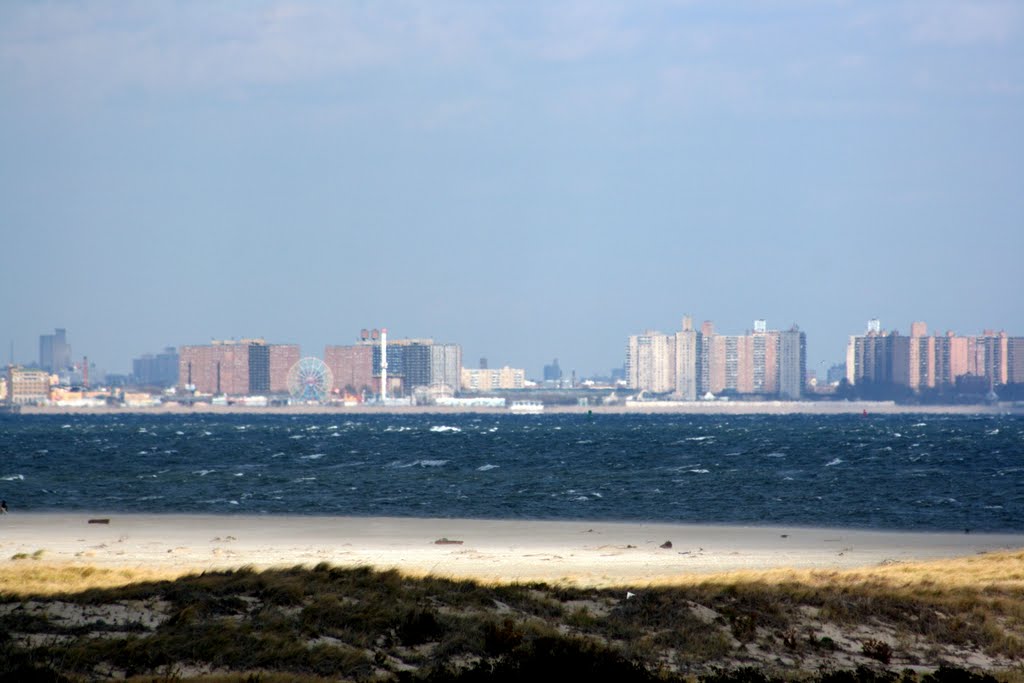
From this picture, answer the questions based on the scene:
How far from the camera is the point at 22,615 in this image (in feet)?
57.9

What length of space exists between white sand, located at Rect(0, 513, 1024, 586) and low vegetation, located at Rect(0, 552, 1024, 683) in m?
3.86

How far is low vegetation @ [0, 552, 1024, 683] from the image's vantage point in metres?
16.2

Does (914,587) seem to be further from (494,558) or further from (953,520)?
(953,520)

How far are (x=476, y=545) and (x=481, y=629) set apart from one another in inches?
629

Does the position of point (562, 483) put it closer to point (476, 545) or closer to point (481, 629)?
point (476, 545)

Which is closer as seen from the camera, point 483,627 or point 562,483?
point 483,627

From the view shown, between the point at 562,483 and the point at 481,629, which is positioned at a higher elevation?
the point at 481,629

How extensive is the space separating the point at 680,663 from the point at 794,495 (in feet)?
116

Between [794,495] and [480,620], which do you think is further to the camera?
[794,495]

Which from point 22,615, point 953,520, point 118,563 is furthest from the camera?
point 953,520

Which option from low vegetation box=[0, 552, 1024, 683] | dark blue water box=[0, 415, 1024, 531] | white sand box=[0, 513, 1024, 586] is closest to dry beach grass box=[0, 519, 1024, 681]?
low vegetation box=[0, 552, 1024, 683]

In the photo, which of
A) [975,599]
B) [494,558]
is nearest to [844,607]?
[975,599]

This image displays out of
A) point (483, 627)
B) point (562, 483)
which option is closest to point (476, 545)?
point (483, 627)

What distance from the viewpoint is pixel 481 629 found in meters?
18.2
